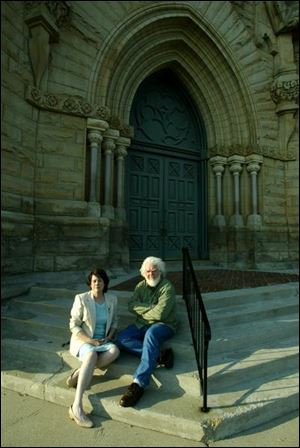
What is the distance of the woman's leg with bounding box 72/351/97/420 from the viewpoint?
232cm

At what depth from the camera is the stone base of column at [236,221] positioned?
8141mm

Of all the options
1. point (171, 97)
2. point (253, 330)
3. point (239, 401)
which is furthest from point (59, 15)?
point (239, 401)

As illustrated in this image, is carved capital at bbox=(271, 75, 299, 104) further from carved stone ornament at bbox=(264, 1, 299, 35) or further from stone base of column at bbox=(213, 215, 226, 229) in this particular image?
stone base of column at bbox=(213, 215, 226, 229)

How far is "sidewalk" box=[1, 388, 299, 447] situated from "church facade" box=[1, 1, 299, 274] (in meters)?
2.72

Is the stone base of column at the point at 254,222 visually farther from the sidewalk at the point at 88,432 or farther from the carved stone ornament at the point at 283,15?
the sidewalk at the point at 88,432

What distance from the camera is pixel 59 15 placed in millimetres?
5730

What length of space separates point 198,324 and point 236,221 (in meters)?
5.54

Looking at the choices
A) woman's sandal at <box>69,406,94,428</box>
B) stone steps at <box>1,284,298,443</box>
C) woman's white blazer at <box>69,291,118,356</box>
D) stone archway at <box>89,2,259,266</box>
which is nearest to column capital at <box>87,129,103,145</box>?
stone archway at <box>89,2,259,266</box>

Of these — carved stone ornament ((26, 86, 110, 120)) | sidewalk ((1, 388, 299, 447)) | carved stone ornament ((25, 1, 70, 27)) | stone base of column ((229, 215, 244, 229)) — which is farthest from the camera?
stone base of column ((229, 215, 244, 229))

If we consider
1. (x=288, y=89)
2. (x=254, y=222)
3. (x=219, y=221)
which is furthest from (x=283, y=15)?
(x=219, y=221)

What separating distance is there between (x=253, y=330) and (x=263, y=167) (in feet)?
18.8

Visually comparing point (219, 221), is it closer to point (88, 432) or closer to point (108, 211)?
point (108, 211)

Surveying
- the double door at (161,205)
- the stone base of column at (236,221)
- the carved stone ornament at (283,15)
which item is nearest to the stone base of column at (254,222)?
the stone base of column at (236,221)

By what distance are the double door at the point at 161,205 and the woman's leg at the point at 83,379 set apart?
5.01m
